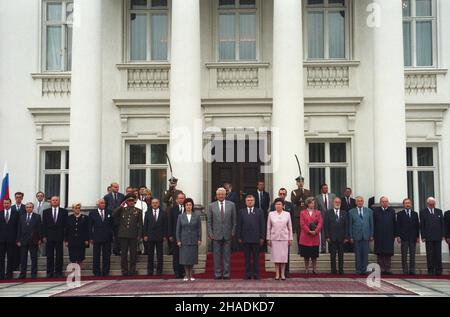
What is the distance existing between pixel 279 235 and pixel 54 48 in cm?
1063

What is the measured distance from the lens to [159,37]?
22297mm

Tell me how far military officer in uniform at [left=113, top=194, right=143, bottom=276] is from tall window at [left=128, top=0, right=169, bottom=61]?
6.57 meters

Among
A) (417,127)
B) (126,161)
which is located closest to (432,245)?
(417,127)

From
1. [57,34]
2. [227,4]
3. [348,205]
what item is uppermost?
[227,4]

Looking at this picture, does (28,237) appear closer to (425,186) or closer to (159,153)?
(159,153)

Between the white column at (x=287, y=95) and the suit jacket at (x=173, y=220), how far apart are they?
3.11 m

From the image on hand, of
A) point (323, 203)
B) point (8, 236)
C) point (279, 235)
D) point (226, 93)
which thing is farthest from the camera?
point (226, 93)

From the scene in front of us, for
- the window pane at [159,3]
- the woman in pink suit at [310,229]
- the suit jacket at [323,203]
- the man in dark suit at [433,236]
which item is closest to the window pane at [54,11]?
the window pane at [159,3]

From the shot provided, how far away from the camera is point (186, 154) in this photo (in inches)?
738

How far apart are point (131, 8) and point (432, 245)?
11.6 metres

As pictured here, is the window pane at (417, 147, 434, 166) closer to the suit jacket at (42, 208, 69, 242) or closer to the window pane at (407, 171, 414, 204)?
the window pane at (407, 171, 414, 204)

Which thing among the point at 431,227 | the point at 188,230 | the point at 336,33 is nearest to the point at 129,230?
the point at 188,230

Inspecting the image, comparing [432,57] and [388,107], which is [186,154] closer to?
[388,107]

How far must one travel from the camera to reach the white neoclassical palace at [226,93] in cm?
2147
